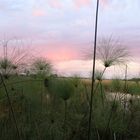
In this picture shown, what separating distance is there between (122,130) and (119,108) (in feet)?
0.94

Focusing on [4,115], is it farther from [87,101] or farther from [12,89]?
[87,101]

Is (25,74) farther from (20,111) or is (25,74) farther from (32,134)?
(32,134)

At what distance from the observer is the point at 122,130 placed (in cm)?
474

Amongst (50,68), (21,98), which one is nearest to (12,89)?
(21,98)

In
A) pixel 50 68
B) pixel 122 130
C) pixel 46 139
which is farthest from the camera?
pixel 50 68

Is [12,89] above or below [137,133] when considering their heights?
above

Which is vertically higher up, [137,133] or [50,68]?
[50,68]

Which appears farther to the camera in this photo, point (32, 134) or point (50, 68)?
point (50, 68)

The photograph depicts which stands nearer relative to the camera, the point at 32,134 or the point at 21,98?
the point at 32,134

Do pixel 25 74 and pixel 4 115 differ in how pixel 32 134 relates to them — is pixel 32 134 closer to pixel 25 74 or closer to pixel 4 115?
pixel 4 115

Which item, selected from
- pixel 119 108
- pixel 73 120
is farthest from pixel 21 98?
pixel 119 108

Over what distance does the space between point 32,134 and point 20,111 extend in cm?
48

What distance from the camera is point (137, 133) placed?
5.00 metres

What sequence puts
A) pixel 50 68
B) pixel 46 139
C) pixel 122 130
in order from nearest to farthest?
pixel 46 139, pixel 122 130, pixel 50 68
